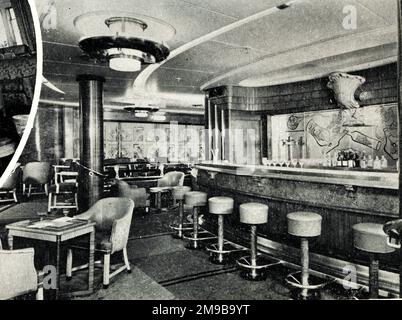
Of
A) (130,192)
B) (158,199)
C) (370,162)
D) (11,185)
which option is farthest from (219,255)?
(11,185)

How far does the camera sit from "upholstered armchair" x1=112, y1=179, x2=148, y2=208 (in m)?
6.42

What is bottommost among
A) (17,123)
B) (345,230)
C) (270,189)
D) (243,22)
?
(345,230)

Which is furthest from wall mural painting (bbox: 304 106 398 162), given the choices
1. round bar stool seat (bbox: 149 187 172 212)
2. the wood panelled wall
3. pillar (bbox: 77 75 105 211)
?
the wood panelled wall

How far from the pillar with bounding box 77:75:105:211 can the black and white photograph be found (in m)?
0.03

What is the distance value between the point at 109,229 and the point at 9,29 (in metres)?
2.81

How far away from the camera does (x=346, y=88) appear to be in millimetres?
5633

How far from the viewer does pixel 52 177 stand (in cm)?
1021

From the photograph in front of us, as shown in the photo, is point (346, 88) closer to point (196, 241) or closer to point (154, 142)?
point (196, 241)

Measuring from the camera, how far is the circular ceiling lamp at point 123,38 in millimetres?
3240

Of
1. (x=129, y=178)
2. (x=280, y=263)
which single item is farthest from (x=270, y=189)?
(x=129, y=178)

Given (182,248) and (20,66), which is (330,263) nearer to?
(182,248)

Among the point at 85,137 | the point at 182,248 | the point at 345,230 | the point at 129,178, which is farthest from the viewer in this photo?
the point at 129,178

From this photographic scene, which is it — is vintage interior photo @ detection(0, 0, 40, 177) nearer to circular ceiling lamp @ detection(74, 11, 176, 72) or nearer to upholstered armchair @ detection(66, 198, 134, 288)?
circular ceiling lamp @ detection(74, 11, 176, 72)
